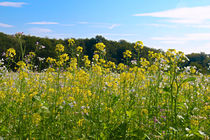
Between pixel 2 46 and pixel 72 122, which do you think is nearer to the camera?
pixel 72 122

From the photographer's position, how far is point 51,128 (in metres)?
2.64

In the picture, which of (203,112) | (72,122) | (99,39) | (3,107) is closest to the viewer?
(72,122)

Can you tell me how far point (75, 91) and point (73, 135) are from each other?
169 centimetres

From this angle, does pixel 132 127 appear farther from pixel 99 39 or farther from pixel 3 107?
pixel 99 39

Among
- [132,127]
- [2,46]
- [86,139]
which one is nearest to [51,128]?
[86,139]

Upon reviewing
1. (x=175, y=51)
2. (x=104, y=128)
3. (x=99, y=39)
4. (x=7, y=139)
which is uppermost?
(x=99, y=39)

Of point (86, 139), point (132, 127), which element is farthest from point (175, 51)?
point (86, 139)

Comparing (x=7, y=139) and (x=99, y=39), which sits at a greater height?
(x=99, y=39)

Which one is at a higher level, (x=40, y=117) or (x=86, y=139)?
(x=40, y=117)

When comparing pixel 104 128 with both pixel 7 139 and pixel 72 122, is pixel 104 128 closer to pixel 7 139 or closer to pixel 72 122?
pixel 72 122

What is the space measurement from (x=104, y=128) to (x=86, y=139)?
27cm

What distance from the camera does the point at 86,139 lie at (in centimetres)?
259

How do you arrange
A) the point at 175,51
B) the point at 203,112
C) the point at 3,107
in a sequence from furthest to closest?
the point at 203,112 → the point at 3,107 → the point at 175,51

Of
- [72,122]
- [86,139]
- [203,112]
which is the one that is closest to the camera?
[86,139]
